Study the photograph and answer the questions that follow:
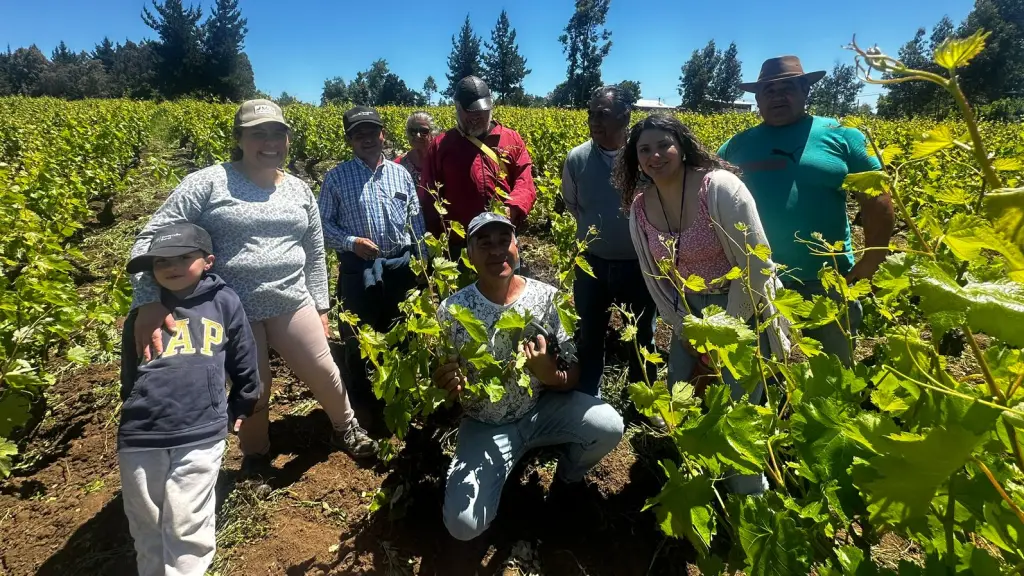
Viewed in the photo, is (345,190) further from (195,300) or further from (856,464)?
(856,464)

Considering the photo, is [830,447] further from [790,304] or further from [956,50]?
[956,50]

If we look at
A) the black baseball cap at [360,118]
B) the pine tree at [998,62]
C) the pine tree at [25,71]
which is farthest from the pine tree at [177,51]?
the pine tree at [998,62]

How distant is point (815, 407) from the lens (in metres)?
0.88

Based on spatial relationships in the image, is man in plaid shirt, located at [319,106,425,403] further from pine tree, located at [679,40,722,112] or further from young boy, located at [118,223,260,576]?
pine tree, located at [679,40,722,112]

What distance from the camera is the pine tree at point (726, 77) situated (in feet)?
207

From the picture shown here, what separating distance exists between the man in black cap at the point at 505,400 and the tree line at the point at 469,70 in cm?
2049

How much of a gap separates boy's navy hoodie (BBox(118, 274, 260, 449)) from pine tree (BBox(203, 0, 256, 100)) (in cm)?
5083

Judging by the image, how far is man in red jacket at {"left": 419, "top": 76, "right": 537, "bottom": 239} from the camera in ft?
8.75

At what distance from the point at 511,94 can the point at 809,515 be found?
228 ft

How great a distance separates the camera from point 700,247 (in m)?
1.97

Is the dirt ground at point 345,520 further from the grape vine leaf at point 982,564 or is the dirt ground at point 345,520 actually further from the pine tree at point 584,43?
the pine tree at point 584,43

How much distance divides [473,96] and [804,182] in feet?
5.28

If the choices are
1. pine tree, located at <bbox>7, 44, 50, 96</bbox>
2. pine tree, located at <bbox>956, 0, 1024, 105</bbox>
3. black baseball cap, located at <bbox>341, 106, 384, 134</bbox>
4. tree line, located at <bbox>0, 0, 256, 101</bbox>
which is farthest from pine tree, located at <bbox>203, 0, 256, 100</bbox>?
pine tree, located at <bbox>956, 0, 1024, 105</bbox>

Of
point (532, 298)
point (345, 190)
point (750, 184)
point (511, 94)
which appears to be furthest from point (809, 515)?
point (511, 94)
